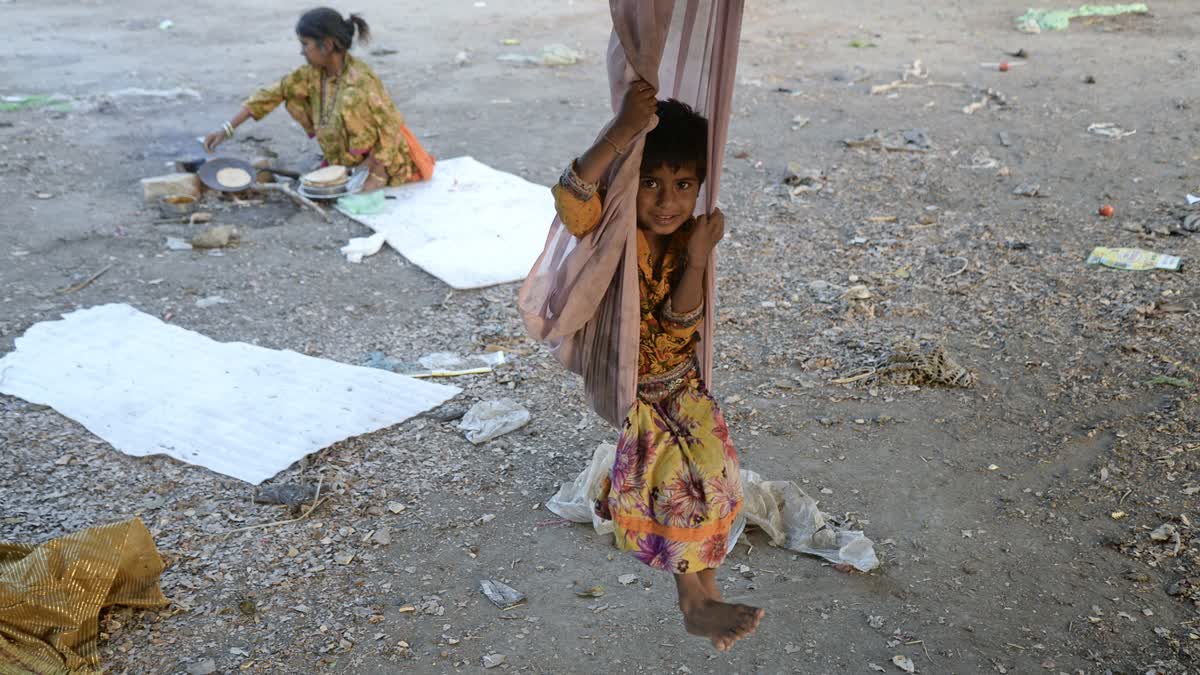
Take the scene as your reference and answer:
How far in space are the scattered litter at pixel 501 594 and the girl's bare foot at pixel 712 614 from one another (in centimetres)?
57

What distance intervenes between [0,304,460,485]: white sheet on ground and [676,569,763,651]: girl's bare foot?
5.06 feet

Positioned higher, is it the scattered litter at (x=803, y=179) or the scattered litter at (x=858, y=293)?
the scattered litter at (x=803, y=179)

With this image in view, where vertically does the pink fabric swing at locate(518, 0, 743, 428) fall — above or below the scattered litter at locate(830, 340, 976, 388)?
above

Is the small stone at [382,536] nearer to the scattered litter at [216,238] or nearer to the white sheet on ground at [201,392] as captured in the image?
the white sheet on ground at [201,392]

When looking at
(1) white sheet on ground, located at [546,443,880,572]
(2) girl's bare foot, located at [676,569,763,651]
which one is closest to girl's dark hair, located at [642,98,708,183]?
(2) girl's bare foot, located at [676,569,763,651]

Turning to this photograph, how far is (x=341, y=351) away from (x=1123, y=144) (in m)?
4.76

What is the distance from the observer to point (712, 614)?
2107mm

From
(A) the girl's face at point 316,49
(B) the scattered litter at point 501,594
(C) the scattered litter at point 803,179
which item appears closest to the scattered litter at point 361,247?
(A) the girl's face at point 316,49

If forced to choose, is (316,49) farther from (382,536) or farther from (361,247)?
(382,536)

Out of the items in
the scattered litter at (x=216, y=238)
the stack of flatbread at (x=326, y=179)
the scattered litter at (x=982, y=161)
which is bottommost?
the scattered litter at (x=216, y=238)

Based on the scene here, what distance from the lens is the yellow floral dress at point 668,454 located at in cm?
213

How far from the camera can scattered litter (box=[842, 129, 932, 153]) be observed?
20.4 ft

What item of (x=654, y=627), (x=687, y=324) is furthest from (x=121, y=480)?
(x=687, y=324)

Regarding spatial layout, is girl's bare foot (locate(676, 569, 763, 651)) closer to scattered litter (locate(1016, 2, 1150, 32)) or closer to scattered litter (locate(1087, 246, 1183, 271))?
scattered litter (locate(1087, 246, 1183, 271))
